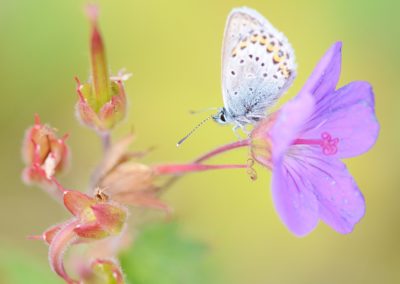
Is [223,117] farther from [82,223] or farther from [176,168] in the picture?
[82,223]

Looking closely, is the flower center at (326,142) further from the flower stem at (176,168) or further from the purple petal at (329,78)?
the flower stem at (176,168)

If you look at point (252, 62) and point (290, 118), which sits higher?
point (252, 62)

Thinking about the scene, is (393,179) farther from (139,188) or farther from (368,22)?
(139,188)

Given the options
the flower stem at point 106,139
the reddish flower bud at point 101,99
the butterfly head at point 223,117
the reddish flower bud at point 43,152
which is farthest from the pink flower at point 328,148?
the reddish flower bud at point 43,152

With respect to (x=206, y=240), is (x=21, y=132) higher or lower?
higher

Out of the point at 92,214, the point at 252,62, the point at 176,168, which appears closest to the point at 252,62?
the point at 252,62

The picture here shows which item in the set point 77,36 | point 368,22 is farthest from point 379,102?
point 77,36
